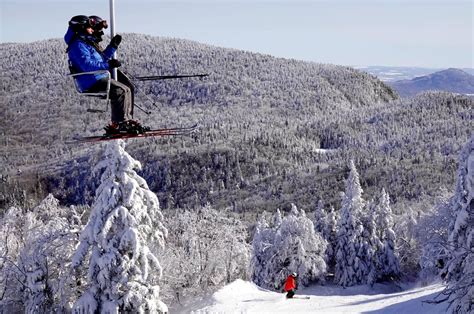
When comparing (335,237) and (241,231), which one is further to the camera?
(335,237)

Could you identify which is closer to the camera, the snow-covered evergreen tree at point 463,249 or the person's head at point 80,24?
the person's head at point 80,24

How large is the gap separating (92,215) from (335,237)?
38357 millimetres

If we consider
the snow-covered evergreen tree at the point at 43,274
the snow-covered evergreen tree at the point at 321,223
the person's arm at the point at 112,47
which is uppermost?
the person's arm at the point at 112,47

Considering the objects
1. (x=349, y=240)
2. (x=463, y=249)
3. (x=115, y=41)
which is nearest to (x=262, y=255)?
(x=349, y=240)

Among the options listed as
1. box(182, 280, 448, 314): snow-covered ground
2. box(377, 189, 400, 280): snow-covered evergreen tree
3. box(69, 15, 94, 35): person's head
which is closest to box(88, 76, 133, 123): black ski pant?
box(69, 15, 94, 35): person's head

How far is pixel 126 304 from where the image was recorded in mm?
20562

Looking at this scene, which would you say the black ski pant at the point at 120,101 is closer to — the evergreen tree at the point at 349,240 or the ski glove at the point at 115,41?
the ski glove at the point at 115,41

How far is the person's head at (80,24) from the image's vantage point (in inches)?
465

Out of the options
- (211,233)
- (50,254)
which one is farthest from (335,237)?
(50,254)

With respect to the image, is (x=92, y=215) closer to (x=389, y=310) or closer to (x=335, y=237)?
(x=389, y=310)

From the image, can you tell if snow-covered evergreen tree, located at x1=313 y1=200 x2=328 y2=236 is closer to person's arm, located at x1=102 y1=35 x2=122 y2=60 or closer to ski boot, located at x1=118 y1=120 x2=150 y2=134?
ski boot, located at x1=118 y1=120 x2=150 y2=134

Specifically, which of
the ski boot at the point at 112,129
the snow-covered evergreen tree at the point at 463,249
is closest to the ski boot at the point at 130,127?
the ski boot at the point at 112,129

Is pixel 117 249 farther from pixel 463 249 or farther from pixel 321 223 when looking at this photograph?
pixel 321 223

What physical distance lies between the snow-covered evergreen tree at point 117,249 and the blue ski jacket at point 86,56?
354 inches
